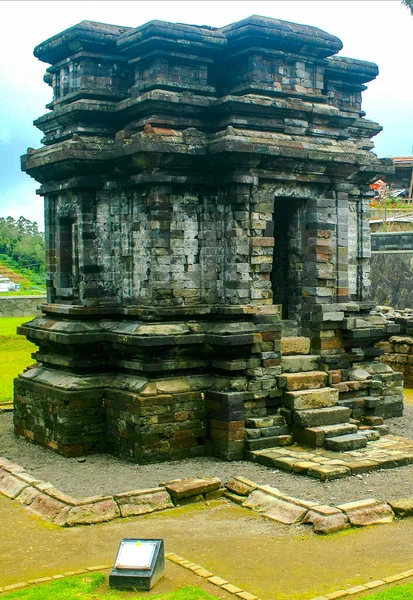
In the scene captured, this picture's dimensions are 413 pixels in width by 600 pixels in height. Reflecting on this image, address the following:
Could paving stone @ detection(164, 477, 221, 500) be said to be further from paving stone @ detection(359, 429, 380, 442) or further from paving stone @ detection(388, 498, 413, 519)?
paving stone @ detection(359, 429, 380, 442)

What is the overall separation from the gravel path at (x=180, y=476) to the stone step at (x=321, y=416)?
1.14 metres

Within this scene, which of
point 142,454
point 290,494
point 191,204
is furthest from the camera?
point 191,204

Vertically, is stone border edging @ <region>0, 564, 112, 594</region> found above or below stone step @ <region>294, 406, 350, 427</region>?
below

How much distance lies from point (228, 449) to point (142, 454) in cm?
127

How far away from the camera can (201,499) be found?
10.4 meters

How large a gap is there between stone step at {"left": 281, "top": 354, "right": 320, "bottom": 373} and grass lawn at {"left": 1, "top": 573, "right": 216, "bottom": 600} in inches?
228

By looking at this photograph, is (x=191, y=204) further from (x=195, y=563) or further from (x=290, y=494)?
(x=195, y=563)

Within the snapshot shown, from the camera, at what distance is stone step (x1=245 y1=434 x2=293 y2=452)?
12.1m

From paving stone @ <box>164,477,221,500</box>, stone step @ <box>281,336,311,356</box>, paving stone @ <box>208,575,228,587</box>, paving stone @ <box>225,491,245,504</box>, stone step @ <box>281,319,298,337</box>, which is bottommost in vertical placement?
paving stone @ <box>208,575,228,587</box>

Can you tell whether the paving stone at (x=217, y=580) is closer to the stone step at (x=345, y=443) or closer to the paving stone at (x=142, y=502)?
the paving stone at (x=142, y=502)

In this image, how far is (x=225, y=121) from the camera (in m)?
13.0

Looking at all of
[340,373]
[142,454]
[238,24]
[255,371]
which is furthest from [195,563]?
[238,24]

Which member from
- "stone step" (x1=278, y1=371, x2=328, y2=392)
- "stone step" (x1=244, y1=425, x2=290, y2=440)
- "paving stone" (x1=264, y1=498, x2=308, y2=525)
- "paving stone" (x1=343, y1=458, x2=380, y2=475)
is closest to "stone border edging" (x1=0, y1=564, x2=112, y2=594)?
"paving stone" (x1=264, y1=498, x2=308, y2=525)

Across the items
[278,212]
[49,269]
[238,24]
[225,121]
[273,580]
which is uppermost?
[238,24]
